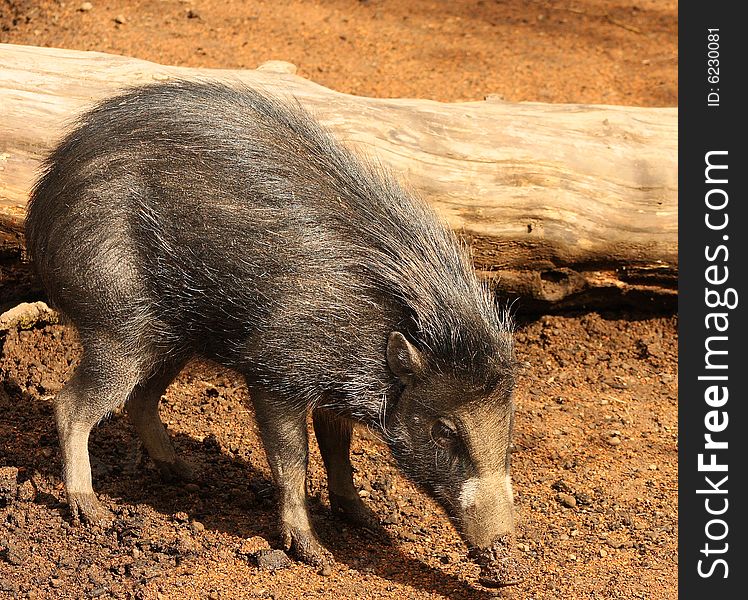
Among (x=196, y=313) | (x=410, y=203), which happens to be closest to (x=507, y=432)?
(x=410, y=203)

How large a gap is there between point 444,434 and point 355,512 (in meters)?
0.93

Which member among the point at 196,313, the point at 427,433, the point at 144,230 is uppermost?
the point at 144,230

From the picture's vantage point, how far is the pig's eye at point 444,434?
4801mm

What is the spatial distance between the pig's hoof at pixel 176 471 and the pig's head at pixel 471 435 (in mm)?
1552

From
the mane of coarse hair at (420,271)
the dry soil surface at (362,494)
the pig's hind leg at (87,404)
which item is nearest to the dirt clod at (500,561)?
the dry soil surface at (362,494)

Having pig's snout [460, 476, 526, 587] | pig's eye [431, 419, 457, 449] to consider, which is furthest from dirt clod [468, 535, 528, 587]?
pig's eye [431, 419, 457, 449]

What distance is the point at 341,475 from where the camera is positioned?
5.50m

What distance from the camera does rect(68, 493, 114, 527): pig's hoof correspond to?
5.14 meters

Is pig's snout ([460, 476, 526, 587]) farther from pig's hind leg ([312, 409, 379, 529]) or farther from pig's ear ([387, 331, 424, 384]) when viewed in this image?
pig's hind leg ([312, 409, 379, 529])

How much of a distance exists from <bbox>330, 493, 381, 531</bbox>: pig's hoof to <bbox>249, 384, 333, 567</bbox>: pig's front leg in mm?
384

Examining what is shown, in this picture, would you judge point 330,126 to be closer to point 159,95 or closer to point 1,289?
point 159,95

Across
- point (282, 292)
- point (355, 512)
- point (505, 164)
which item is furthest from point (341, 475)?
point (505, 164)
